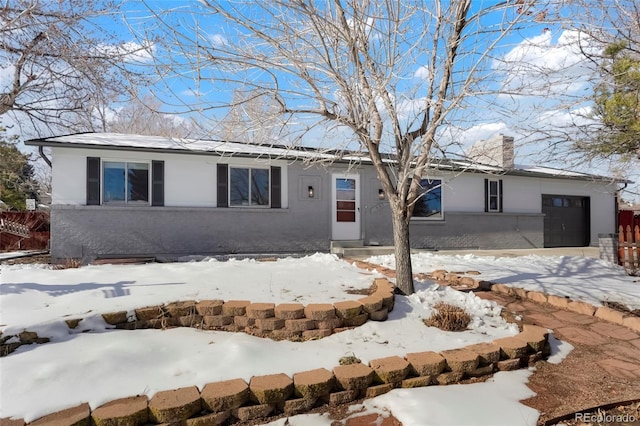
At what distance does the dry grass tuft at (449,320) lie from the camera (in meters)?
3.50

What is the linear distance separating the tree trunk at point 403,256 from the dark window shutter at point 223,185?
20.2 ft

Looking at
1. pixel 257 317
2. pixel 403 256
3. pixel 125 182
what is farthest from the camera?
pixel 125 182

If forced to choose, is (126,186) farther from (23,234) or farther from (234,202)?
(23,234)

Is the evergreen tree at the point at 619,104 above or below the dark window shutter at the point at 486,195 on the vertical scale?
above

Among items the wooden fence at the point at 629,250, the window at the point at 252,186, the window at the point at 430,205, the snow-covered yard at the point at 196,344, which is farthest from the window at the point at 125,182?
the wooden fence at the point at 629,250

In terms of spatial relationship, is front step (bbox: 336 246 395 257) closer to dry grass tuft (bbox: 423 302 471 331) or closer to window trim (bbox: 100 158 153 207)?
window trim (bbox: 100 158 153 207)

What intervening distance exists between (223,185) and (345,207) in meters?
3.59

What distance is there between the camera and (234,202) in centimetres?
979

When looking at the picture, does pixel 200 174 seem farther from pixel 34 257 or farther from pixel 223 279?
pixel 223 279

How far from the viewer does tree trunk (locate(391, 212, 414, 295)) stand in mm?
4465

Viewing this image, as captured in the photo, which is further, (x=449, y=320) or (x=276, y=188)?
(x=276, y=188)

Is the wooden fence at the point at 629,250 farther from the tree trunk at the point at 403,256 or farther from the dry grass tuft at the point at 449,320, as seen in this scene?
the dry grass tuft at the point at 449,320

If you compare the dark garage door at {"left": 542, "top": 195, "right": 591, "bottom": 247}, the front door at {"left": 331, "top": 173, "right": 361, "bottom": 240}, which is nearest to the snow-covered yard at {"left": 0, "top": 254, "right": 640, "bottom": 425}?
the front door at {"left": 331, "top": 173, "right": 361, "bottom": 240}

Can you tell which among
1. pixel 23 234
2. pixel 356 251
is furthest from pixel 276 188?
pixel 23 234
